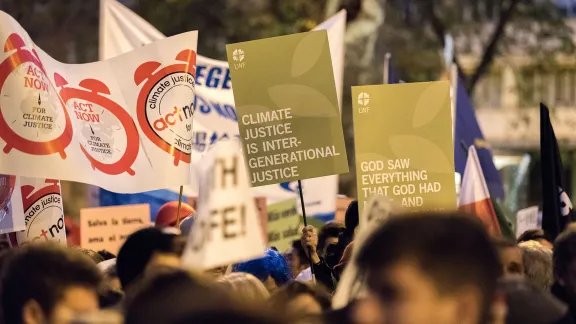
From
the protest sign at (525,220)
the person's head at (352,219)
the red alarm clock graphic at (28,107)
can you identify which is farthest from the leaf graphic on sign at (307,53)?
the protest sign at (525,220)

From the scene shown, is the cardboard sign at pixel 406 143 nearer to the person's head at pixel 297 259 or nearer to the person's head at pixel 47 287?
the person's head at pixel 297 259

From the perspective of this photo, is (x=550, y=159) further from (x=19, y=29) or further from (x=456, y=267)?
(x=456, y=267)

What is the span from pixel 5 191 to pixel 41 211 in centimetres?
49

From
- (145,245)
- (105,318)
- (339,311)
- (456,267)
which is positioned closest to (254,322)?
(105,318)

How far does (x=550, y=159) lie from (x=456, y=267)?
6.78 meters

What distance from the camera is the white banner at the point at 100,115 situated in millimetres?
6867

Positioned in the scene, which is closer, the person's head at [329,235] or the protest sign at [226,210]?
the protest sign at [226,210]

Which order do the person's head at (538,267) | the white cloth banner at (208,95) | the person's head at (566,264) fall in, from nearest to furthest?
the person's head at (566,264) → the person's head at (538,267) → the white cloth banner at (208,95)

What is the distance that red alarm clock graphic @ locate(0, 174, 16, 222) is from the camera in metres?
6.89

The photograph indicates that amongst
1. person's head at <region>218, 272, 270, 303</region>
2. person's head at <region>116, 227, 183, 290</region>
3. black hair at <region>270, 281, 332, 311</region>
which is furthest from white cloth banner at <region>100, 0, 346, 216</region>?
black hair at <region>270, 281, 332, 311</region>

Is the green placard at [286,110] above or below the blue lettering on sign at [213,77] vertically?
below

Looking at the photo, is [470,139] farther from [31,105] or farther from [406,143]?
[31,105]

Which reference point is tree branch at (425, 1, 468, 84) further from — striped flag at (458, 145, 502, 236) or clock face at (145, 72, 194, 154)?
clock face at (145, 72, 194, 154)

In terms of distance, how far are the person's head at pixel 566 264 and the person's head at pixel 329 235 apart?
353 centimetres
